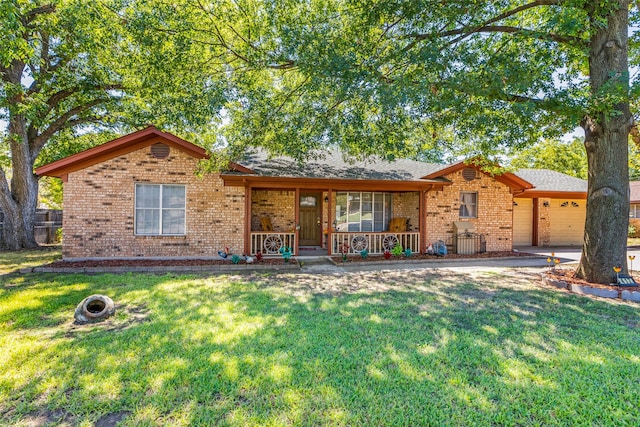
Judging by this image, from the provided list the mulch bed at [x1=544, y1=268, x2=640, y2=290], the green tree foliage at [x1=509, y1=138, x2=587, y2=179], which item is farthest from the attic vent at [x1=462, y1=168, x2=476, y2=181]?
the green tree foliage at [x1=509, y1=138, x2=587, y2=179]

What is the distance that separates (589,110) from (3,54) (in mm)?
14123

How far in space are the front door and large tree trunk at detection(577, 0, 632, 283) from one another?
844cm

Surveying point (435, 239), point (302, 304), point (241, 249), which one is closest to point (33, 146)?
point (241, 249)

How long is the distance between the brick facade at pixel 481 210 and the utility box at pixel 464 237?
251mm

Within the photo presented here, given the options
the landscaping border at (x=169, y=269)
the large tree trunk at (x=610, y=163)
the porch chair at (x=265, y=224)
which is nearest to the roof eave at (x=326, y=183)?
the porch chair at (x=265, y=224)

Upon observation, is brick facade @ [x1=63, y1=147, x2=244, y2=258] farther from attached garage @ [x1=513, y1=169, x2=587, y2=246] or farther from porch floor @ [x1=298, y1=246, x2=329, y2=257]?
attached garage @ [x1=513, y1=169, x2=587, y2=246]

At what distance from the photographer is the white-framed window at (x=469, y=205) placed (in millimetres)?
12055

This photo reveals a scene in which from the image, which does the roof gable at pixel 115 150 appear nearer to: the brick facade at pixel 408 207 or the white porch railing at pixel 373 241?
the white porch railing at pixel 373 241

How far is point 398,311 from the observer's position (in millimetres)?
4918

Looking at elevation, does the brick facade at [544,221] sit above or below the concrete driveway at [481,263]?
above

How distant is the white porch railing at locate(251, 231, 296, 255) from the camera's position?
10.1 meters

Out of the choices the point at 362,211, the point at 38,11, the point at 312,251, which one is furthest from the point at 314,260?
the point at 38,11

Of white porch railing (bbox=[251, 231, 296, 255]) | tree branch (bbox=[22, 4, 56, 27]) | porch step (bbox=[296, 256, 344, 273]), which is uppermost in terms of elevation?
tree branch (bbox=[22, 4, 56, 27])

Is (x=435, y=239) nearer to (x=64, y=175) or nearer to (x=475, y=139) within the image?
(x=475, y=139)
